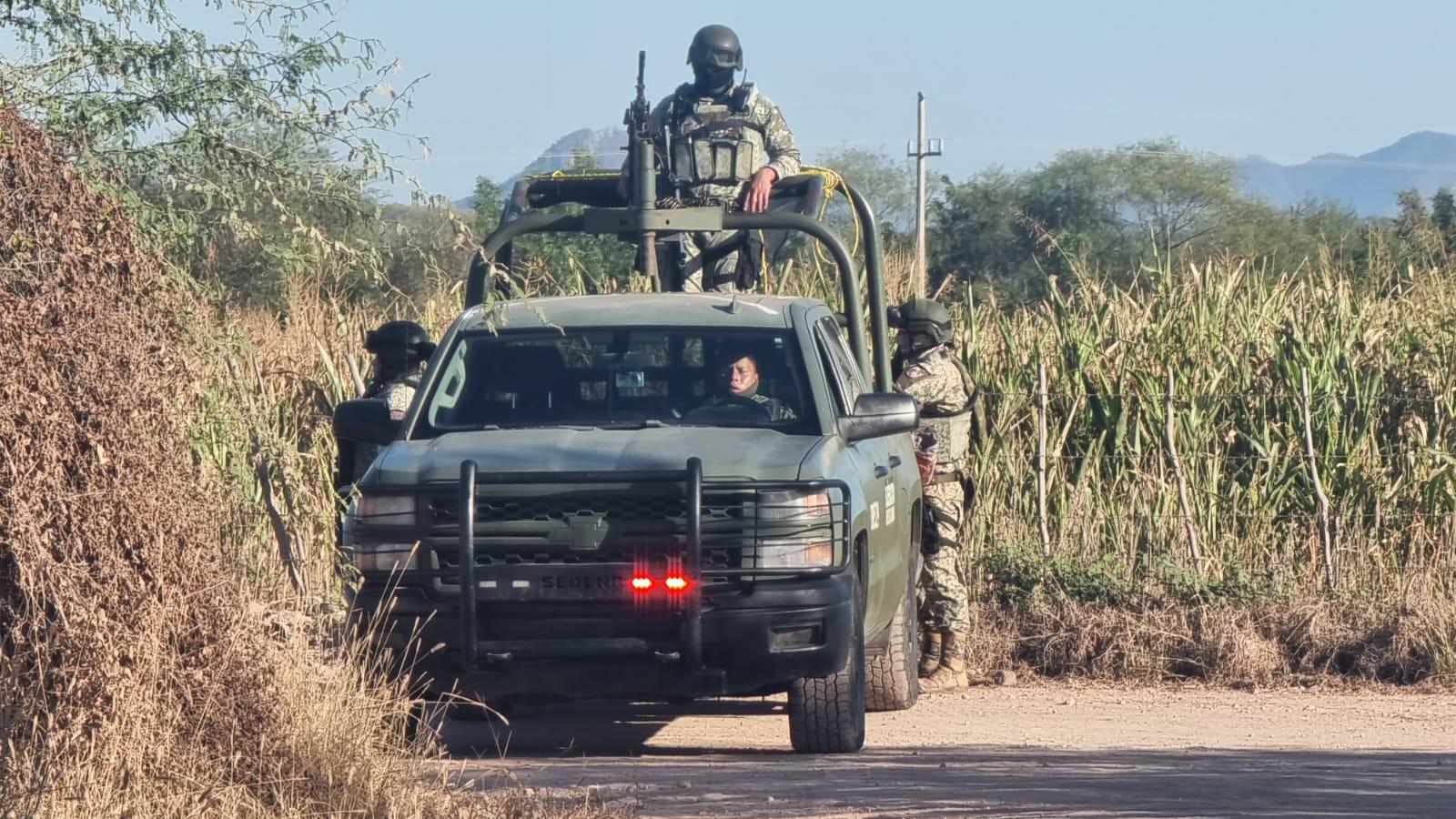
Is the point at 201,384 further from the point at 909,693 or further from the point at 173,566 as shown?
the point at 909,693

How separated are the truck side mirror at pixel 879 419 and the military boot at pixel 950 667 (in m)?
2.45

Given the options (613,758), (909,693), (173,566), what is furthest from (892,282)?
(173,566)

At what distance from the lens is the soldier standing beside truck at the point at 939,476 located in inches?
388

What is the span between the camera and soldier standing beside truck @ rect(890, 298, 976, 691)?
32.3 ft

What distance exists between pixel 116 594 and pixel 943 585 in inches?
204

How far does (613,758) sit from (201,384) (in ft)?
7.38

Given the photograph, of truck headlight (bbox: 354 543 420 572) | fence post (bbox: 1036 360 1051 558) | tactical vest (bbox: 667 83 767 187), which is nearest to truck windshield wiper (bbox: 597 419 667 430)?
truck headlight (bbox: 354 543 420 572)

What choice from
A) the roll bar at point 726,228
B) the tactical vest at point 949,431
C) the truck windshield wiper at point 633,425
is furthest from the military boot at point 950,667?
the truck windshield wiper at point 633,425

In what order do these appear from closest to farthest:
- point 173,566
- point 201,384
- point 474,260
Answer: point 173,566
point 201,384
point 474,260

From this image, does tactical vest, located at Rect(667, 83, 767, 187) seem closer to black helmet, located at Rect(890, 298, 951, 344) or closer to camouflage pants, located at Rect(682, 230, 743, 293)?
camouflage pants, located at Rect(682, 230, 743, 293)

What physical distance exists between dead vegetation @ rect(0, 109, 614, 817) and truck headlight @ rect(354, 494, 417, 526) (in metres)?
1.08

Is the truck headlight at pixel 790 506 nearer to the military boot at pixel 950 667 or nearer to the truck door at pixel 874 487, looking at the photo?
the truck door at pixel 874 487

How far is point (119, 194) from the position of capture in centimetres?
684

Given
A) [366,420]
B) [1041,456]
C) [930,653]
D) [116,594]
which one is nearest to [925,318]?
[930,653]
